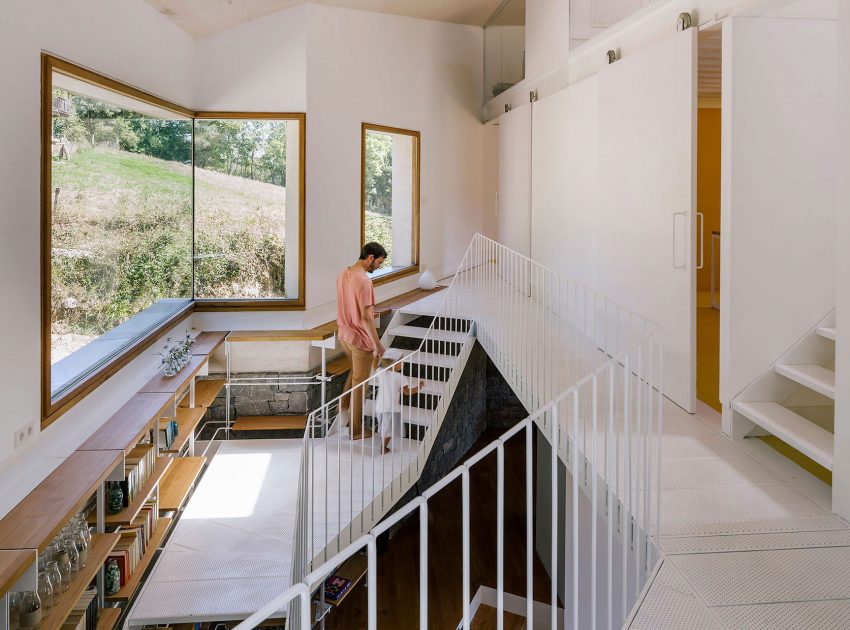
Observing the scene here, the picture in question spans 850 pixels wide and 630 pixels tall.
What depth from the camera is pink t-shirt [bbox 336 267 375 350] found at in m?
5.90

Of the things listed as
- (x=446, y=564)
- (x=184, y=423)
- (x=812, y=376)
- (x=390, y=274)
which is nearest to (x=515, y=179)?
(x=390, y=274)

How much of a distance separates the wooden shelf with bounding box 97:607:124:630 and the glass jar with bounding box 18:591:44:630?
849 mm

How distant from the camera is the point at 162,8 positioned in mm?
5738

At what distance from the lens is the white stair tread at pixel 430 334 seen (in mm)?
6808

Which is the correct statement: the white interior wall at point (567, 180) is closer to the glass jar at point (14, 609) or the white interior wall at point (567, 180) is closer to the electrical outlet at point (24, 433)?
the electrical outlet at point (24, 433)

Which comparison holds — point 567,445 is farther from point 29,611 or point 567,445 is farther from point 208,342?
point 208,342

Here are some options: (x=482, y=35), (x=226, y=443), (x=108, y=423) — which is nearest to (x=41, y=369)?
(x=108, y=423)

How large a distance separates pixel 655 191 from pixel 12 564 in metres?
4.15

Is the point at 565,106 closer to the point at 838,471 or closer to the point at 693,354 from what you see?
the point at 693,354

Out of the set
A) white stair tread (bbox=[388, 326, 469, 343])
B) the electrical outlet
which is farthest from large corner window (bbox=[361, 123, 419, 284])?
the electrical outlet

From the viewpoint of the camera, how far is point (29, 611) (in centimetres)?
312

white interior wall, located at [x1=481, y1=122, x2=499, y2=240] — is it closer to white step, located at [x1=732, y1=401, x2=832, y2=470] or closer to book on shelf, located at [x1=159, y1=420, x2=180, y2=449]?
book on shelf, located at [x1=159, y1=420, x2=180, y2=449]

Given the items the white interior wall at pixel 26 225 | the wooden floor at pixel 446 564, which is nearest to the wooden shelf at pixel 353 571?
the wooden floor at pixel 446 564

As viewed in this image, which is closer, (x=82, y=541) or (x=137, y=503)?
(x=82, y=541)
